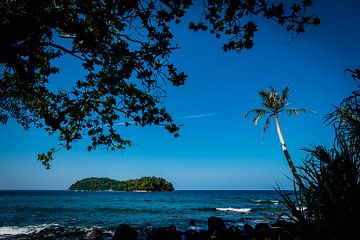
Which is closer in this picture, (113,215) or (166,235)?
(166,235)

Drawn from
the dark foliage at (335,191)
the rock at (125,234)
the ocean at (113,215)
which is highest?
the dark foliage at (335,191)

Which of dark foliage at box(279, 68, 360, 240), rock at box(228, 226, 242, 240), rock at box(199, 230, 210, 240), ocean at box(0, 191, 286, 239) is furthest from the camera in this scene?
ocean at box(0, 191, 286, 239)

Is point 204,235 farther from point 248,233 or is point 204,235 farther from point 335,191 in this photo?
point 335,191

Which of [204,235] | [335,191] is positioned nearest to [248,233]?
[204,235]

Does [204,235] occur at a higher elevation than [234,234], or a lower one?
lower

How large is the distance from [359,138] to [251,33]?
280 centimetres

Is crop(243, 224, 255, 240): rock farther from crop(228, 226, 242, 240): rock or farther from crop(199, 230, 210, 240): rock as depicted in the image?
crop(199, 230, 210, 240): rock

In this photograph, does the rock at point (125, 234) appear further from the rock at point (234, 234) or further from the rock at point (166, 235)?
the rock at point (234, 234)

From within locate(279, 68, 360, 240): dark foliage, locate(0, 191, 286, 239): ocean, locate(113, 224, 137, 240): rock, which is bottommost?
locate(0, 191, 286, 239): ocean

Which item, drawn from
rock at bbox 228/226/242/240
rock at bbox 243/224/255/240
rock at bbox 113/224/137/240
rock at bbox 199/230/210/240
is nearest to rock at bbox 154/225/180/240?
rock at bbox 199/230/210/240

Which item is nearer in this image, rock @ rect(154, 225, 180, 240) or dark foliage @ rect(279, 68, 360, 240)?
dark foliage @ rect(279, 68, 360, 240)

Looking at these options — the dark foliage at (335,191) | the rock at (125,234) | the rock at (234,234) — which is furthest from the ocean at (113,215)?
the rock at (125,234)

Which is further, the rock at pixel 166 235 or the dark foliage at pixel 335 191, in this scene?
the rock at pixel 166 235

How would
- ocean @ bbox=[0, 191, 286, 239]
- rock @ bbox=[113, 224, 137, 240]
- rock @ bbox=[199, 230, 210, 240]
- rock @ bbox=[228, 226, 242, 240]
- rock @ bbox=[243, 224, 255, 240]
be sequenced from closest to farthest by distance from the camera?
rock @ bbox=[243, 224, 255, 240]
rock @ bbox=[228, 226, 242, 240]
rock @ bbox=[199, 230, 210, 240]
rock @ bbox=[113, 224, 137, 240]
ocean @ bbox=[0, 191, 286, 239]
